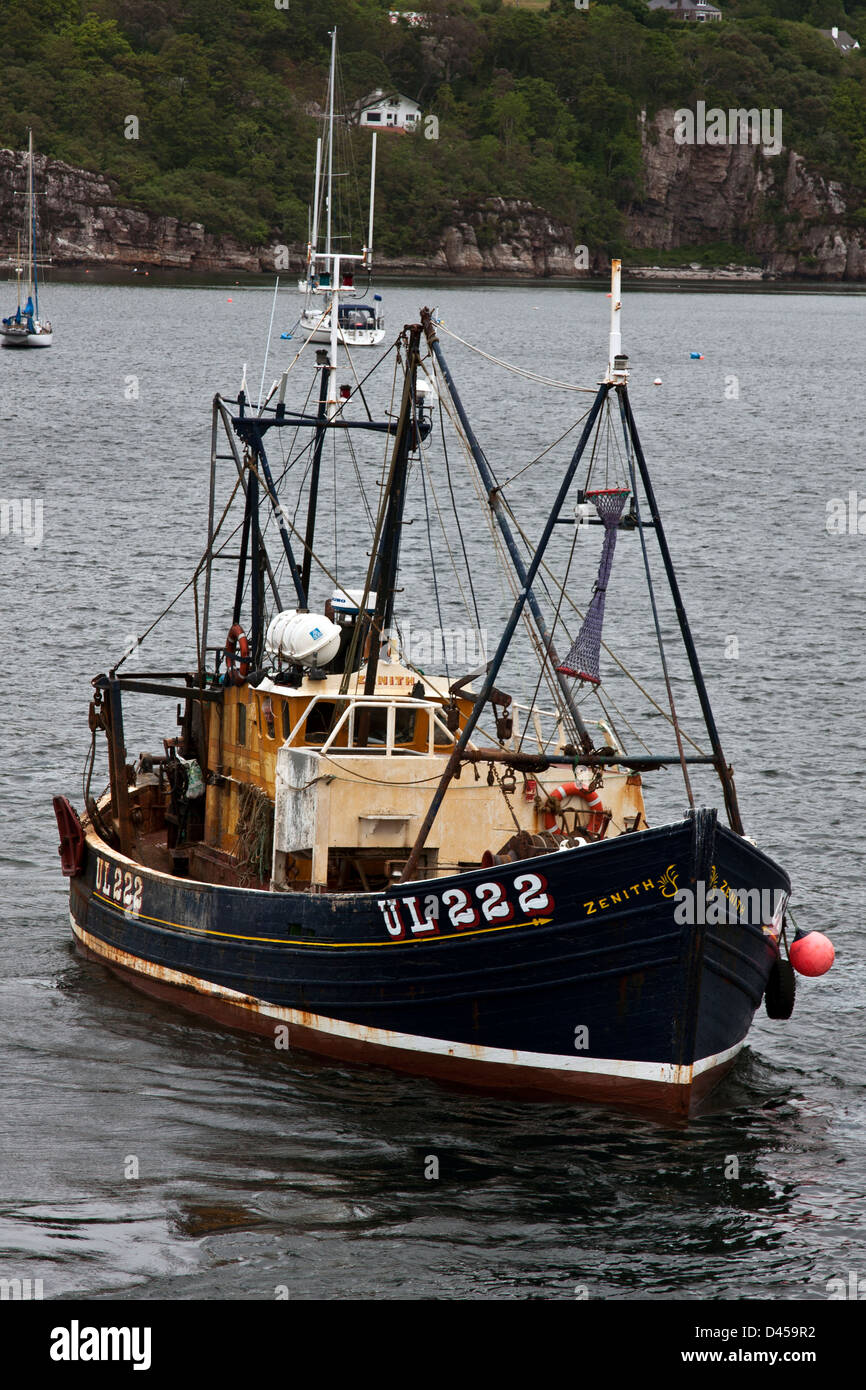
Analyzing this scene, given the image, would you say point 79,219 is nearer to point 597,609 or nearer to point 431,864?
point 431,864

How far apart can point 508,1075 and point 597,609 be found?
230 inches

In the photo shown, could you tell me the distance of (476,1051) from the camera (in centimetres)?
2183

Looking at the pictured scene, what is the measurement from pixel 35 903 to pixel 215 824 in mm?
5212

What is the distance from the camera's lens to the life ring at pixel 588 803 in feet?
77.5

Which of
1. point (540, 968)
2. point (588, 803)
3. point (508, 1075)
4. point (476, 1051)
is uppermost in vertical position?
point (588, 803)

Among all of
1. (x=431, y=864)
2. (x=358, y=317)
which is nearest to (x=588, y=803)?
(x=431, y=864)

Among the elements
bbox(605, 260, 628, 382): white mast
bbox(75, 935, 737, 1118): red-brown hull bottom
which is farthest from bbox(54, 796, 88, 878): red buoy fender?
bbox(605, 260, 628, 382): white mast

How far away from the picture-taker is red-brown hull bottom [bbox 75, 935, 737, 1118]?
846 inches

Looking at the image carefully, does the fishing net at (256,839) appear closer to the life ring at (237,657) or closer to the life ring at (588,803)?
the life ring at (237,657)

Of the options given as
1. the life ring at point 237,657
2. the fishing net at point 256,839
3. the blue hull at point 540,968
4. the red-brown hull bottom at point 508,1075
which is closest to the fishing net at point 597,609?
the blue hull at point 540,968

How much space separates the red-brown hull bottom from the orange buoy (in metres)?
1.55

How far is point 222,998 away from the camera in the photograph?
24266mm

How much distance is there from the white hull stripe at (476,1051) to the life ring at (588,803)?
3.36 meters

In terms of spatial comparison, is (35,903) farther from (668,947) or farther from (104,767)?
(668,947)
